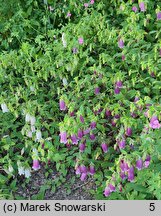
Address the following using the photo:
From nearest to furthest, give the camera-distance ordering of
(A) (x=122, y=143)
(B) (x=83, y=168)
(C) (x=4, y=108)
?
(A) (x=122, y=143)
(B) (x=83, y=168)
(C) (x=4, y=108)

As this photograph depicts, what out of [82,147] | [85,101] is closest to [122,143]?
[82,147]

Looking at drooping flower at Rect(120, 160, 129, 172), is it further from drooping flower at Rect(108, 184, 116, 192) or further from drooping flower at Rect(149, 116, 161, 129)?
drooping flower at Rect(149, 116, 161, 129)

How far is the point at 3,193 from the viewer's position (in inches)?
160

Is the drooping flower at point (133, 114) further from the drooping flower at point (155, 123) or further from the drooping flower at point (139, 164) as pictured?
the drooping flower at point (139, 164)

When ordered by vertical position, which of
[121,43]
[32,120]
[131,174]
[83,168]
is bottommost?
[83,168]

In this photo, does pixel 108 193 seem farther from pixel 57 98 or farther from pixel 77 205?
pixel 57 98

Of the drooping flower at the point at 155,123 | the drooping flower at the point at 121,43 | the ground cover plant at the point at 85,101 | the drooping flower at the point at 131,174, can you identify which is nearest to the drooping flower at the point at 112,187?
the ground cover plant at the point at 85,101

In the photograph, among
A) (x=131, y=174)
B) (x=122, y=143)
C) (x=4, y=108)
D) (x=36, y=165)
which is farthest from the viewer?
(x=4, y=108)

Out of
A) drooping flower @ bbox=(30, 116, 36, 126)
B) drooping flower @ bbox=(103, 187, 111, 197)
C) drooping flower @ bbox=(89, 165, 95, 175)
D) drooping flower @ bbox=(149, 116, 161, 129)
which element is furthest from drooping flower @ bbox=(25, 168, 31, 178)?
drooping flower @ bbox=(149, 116, 161, 129)

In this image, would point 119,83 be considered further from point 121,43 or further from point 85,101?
point 121,43

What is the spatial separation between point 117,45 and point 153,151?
6.27 feet

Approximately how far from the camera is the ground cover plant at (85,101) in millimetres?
3711

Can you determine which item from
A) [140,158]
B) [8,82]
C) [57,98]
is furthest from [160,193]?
[8,82]

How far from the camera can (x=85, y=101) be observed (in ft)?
14.4
